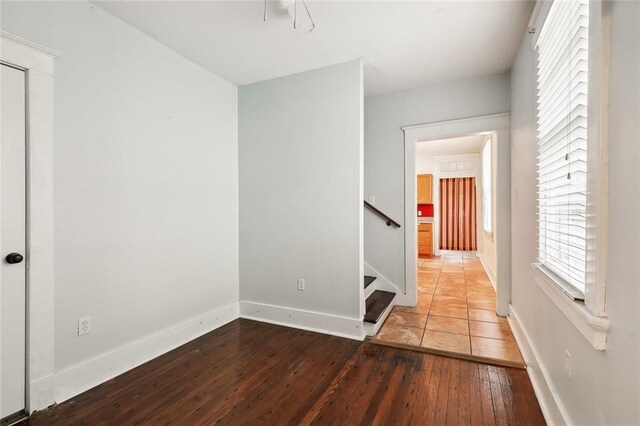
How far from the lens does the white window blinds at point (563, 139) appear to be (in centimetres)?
134

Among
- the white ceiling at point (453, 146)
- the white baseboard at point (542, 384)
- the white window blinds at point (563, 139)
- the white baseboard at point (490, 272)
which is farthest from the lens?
the white ceiling at point (453, 146)

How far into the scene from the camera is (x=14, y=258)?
1717 mm

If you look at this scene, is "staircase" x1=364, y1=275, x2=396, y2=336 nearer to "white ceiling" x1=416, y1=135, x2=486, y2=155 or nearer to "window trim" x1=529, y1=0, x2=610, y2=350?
"window trim" x1=529, y1=0, x2=610, y2=350

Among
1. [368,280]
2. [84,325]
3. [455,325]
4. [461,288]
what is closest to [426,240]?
[461,288]

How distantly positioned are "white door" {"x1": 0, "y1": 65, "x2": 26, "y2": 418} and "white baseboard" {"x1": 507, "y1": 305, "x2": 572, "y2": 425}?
2961 mm

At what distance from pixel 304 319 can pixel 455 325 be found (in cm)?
152

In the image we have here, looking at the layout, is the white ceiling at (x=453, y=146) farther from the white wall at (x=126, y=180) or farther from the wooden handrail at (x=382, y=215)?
the white wall at (x=126, y=180)

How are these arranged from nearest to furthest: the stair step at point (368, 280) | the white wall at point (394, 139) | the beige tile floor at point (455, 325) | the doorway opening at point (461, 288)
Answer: the beige tile floor at point (455, 325), the doorway opening at point (461, 288), the white wall at point (394, 139), the stair step at point (368, 280)

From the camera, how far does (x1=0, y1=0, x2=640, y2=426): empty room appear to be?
136 cm

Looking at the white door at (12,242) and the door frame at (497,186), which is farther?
the door frame at (497,186)

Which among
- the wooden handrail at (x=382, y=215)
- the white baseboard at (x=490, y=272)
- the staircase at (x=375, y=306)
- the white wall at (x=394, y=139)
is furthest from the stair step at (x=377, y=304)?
the white baseboard at (x=490, y=272)

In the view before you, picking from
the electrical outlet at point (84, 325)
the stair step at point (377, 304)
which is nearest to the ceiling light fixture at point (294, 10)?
the electrical outlet at point (84, 325)

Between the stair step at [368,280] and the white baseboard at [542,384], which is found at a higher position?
the stair step at [368,280]

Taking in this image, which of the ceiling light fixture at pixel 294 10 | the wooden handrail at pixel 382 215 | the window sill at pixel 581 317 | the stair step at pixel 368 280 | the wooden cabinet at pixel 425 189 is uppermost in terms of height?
the ceiling light fixture at pixel 294 10
